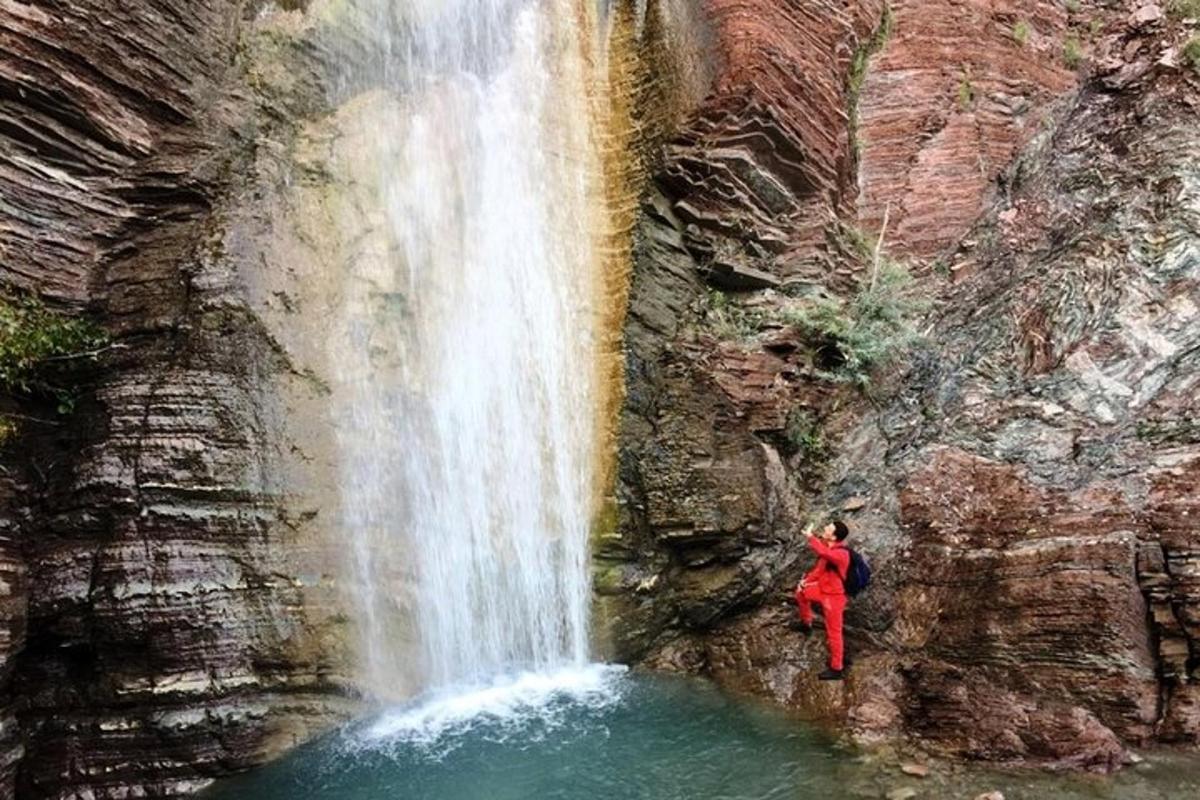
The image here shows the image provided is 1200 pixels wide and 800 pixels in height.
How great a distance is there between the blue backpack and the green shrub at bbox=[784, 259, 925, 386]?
291 cm

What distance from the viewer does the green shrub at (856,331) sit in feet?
36.5

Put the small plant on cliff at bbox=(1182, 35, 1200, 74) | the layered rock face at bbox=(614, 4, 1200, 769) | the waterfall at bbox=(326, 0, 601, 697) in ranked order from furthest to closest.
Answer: the small plant on cliff at bbox=(1182, 35, 1200, 74) → the waterfall at bbox=(326, 0, 601, 697) → the layered rock face at bbox=(614, 4, 1200, 769)

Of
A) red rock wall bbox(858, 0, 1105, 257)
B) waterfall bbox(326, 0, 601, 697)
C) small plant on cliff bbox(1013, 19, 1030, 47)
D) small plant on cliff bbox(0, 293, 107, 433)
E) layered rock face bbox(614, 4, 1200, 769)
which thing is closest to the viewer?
small plant on cliff bbox(0, 293, 107, 433)

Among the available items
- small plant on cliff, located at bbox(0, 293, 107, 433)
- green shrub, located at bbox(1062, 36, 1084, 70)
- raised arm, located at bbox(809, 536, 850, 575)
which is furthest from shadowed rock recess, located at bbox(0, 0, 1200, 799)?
green shrub, located at bbox(1062, 36, 1084, 70)

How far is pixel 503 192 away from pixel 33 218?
4.97 metres

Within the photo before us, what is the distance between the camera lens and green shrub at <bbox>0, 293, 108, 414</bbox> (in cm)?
755

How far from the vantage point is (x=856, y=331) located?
37.0 feet

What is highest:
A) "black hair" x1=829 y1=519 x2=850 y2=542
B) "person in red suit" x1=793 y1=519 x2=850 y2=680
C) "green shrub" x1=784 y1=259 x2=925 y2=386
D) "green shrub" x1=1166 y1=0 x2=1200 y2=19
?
"green shrub" x1=1166 y1=0 x2=1200 y2=19

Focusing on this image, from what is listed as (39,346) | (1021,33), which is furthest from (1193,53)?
(39,346)

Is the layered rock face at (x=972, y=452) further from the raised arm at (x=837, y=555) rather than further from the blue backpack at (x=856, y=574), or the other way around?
the raised arm at (x=837, y=555)

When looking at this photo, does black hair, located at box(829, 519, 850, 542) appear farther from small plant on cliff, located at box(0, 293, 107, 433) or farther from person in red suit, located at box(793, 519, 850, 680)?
small plant on cliff, located at box(0, 293, 107, 433)

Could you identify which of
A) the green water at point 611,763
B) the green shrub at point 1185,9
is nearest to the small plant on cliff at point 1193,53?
the green shrub at point 1185,9

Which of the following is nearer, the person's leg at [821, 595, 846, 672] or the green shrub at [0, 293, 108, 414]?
the green shrub at [0, 293, 108, 414]

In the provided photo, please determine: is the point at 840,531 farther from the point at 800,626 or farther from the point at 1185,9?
the point at 1185,9
